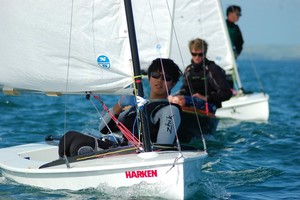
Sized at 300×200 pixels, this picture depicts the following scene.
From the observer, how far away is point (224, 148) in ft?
30.0

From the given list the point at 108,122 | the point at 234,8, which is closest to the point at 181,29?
the point at 234,8

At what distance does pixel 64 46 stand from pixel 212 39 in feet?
24.2

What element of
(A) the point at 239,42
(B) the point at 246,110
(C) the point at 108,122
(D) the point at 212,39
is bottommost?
(C) the point at 108,122

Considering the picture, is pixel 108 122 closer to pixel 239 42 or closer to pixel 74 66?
pixel 74 66

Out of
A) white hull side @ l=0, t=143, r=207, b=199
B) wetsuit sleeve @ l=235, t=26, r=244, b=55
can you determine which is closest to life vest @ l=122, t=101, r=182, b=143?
white hull side @ l=0, t=143, r=207, b=199

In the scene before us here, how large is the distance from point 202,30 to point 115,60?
7.29 m

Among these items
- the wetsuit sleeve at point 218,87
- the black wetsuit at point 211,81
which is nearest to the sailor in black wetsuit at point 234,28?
the black wetsuit at point 211,81

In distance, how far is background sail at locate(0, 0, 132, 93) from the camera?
6031 mm

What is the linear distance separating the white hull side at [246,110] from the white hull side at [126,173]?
6725mm

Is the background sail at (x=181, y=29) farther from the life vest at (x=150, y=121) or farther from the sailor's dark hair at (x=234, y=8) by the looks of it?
the life vest at (x=150, y=121)

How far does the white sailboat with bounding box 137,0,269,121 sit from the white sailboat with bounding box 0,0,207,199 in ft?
19.6

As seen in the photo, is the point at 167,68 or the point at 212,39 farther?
the point at 212,39

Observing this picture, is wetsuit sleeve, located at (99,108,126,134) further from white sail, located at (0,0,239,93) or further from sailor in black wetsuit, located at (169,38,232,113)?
sailor in black wetsuit, located at (169,38,232,113)

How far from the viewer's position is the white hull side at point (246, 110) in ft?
41.1
